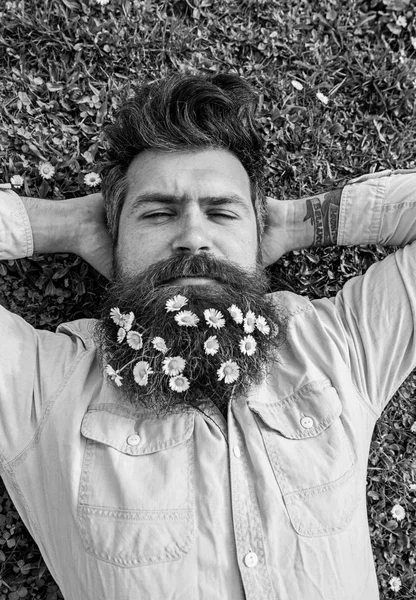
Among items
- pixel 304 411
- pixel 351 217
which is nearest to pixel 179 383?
pixel 304 411

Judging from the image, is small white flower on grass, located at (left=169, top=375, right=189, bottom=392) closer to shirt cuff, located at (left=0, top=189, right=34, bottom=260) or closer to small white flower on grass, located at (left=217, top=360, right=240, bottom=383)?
small white flower on grass, located at (left=217, top=360, right=240, bottom=383)

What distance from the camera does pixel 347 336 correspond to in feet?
9.57

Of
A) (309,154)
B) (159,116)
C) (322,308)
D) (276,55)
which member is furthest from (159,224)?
(276,55)

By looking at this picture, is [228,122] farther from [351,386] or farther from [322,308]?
[351,386]

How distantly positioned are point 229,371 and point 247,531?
2.09 feet

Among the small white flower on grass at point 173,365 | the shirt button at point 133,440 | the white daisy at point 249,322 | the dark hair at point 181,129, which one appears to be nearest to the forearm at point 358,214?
the dark hair at point 181,129

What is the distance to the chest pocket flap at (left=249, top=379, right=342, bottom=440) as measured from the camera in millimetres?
2691

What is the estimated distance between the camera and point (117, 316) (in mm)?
2770

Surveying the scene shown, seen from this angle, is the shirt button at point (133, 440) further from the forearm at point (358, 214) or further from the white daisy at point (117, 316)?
the forearm at point (358, 214)

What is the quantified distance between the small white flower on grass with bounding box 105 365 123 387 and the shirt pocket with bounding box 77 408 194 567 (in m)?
0.14

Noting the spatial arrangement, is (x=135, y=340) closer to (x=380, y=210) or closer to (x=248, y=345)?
(x=248, y=345)

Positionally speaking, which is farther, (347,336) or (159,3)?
(159,3)

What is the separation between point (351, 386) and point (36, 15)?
2801 millimetres

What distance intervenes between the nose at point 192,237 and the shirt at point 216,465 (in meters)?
0.58
